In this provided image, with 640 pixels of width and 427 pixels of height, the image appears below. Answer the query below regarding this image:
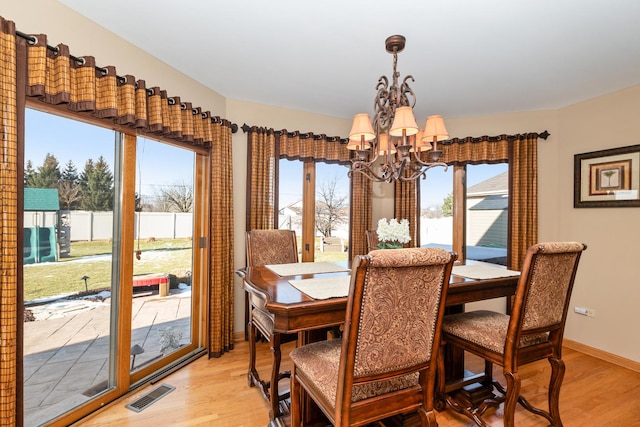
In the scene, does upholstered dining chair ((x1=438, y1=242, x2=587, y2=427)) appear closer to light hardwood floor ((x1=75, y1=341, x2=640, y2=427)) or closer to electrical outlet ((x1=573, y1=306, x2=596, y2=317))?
light hardwood floor ((x1=75, y1=341, x2=640, y2=427))

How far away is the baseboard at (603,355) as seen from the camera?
2.72 meters

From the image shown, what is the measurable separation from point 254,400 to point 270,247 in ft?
3.81

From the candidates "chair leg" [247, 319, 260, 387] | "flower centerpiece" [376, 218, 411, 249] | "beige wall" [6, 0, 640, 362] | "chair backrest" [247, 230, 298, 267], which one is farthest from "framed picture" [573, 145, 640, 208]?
"chair leg" [247, 319, 260, 387]

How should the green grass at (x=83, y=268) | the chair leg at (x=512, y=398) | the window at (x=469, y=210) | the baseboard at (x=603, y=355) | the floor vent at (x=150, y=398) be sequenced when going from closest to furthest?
the chair leg at (x=512, y=398) < the green grass at (x=83, y=268) < the floor vent at (x=150, y=398) < the baseboard at (x=603, y=355) < the window at (x=469, y=210)

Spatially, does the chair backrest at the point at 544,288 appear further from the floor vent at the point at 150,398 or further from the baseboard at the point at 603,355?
the floor vent at the point at 150,398

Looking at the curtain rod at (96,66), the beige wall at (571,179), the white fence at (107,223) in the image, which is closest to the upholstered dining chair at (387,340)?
the white fence at (107,223)

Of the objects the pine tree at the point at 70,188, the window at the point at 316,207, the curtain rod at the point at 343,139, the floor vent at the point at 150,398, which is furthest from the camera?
the window at the point at 316,207

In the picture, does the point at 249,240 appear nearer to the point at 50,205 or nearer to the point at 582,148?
the point at 50,205

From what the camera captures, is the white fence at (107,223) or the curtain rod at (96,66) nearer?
the curtain rod at (96,66)

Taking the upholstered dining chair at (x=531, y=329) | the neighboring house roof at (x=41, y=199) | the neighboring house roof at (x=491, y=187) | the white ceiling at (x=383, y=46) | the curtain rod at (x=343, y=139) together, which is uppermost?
the white ceiling at (x=383, y=46)

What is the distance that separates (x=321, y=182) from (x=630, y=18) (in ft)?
9.16

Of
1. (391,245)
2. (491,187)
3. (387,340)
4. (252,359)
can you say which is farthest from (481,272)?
(491,187)

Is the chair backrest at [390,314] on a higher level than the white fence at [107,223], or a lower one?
lower

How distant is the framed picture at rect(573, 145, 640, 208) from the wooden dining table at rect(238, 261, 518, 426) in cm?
173
